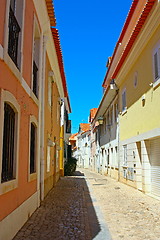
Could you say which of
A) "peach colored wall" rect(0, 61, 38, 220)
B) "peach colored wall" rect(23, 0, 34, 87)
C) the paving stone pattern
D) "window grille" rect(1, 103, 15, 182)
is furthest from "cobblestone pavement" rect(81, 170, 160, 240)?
"peach colored wall" rect(23, 0, 34, 87)

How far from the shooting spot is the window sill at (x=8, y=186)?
14.4ft

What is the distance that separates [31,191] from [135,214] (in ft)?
8.92

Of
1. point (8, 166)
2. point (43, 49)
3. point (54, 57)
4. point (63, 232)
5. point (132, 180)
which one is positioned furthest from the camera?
point (132, 180)

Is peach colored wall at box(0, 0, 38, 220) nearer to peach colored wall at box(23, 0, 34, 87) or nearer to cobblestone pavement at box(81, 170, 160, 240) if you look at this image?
peach colored wall at box(23, 0, 34, 87)

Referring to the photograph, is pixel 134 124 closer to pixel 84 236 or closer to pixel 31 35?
pixel 31 35

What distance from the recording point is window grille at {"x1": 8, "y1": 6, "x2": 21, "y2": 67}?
5.55m

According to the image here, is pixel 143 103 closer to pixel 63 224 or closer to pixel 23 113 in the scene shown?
pixel 23 113

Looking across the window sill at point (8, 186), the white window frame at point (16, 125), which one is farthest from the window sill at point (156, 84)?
the window sill at point (8, 186)

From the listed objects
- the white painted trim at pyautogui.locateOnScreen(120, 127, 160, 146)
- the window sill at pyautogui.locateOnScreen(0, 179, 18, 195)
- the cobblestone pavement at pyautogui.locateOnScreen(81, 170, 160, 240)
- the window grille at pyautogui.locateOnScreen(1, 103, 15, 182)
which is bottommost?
the cobblestone pavement at pyautogui.locateOnScreen(81, 170, 160, 240)

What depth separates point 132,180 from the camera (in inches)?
504

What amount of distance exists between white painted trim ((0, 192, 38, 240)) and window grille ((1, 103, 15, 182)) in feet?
2.18

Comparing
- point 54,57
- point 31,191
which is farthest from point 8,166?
point 54,57

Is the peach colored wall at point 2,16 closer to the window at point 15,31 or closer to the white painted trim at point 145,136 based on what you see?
the window at point 15,31

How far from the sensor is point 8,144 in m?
5.08
